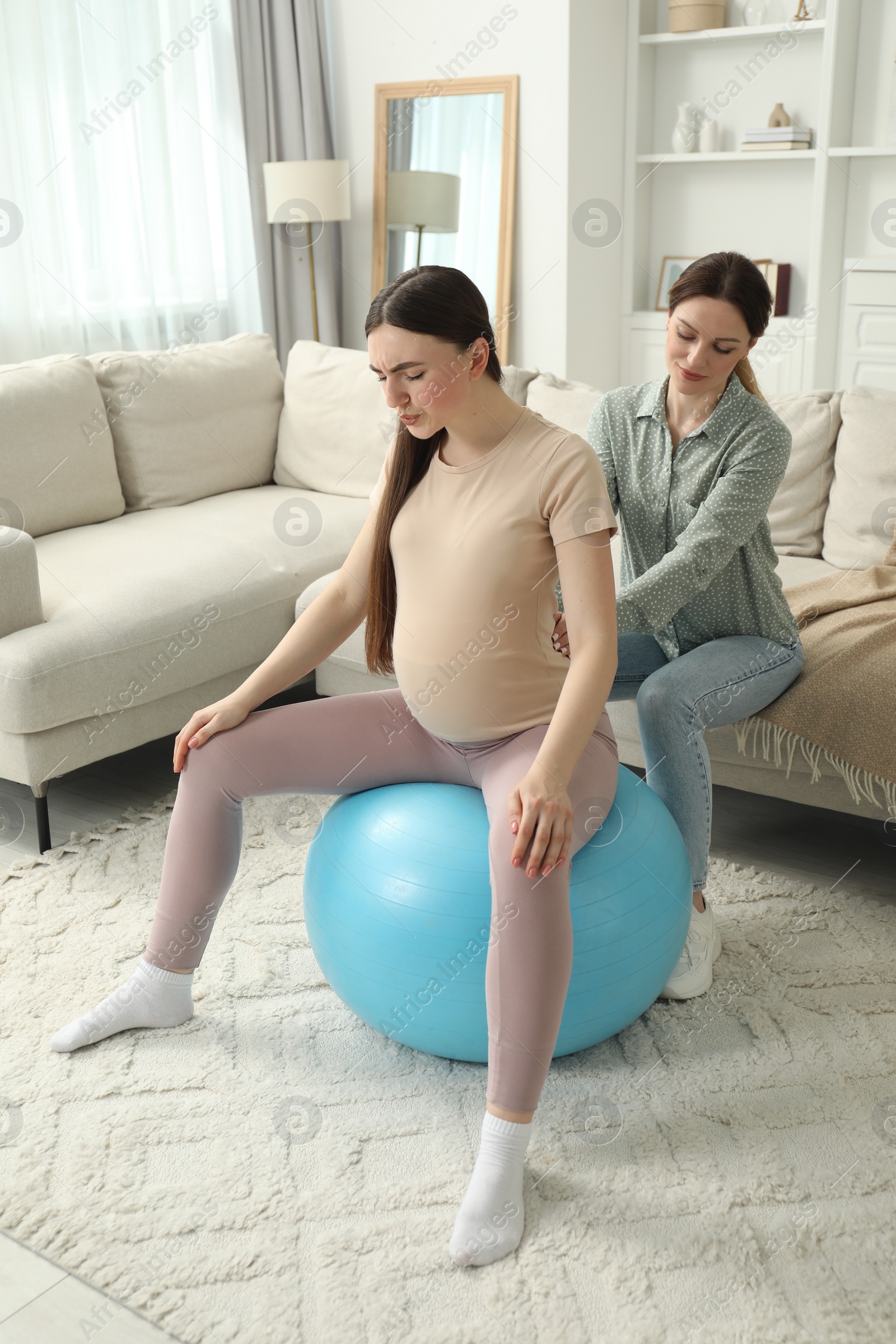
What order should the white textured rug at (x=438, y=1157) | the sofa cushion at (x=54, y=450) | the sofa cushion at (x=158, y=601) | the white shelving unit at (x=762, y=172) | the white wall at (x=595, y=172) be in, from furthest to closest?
the white wall at (x=595, y=172) → the white shelving unit at (x=762, y=172) → the sofa cushion at (x=54, y=450) → the sofa cushion at (x=158, y=601) → the white textured rug at (x=438, y=1157)

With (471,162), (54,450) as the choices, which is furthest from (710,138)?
(54,450)

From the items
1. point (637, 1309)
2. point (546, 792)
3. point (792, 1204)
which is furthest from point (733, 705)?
point (637, 1309)

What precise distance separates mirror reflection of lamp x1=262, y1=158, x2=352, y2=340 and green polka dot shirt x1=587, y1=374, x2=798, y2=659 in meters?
2.77

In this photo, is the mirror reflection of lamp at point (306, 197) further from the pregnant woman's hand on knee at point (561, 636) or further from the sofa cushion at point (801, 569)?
the pregnant woman's hand on knee at point (561, 636)

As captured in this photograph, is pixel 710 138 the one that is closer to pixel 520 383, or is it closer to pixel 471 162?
pixel 471 162

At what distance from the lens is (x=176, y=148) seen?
162 inches

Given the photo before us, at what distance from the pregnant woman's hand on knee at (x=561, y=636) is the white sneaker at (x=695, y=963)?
457 millimetres

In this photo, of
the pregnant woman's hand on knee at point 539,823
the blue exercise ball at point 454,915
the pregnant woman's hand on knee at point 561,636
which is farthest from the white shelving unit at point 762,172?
the pregnant woman's hand on knee at point 539,823

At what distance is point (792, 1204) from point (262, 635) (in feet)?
5.50

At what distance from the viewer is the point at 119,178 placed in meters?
3.92

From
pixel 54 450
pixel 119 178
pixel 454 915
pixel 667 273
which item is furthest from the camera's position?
pixel 667 273

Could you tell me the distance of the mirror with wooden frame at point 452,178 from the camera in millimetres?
4348

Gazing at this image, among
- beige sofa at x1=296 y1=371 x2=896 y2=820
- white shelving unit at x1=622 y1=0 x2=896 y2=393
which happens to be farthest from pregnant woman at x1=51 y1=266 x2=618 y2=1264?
white shelving unit at x1=622 y1=0 x2=896 y2=393

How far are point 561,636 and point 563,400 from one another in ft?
4.59
